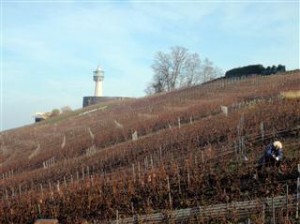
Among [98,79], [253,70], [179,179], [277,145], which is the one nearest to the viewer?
[277,145]

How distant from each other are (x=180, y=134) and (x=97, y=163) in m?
4.75

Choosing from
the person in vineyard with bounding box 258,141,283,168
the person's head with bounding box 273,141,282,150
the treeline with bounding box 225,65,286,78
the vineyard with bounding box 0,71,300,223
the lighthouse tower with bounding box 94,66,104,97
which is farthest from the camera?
the lighthouse tower with bounding box 94,66,104,97

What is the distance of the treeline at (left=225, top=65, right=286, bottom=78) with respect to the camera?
225ft

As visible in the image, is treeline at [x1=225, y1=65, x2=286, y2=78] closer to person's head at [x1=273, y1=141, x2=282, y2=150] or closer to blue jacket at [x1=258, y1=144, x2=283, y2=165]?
blue jacket at [x1=258, y1=144, x2=283, y2=165]

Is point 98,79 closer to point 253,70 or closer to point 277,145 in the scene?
point 253,70

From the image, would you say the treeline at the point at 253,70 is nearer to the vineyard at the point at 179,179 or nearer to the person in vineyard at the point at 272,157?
the vineyard at the point at 179,179

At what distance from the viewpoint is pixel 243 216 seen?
15477mm

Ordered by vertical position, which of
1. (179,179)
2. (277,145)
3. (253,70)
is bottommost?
(179,179)

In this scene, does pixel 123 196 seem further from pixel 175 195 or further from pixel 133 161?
pixel 133 161

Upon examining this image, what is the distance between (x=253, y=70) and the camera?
7225 centimetres

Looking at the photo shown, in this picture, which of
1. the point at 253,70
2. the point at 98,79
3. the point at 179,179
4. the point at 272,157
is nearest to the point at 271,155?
the point at 272,157

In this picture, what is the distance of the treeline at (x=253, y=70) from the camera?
6857cm

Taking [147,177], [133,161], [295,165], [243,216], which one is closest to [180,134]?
[133,161]

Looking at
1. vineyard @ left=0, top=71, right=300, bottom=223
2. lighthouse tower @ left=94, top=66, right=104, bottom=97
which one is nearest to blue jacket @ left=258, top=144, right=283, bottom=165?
vineyard @ left=0, top=71, right=300, bottom=223
